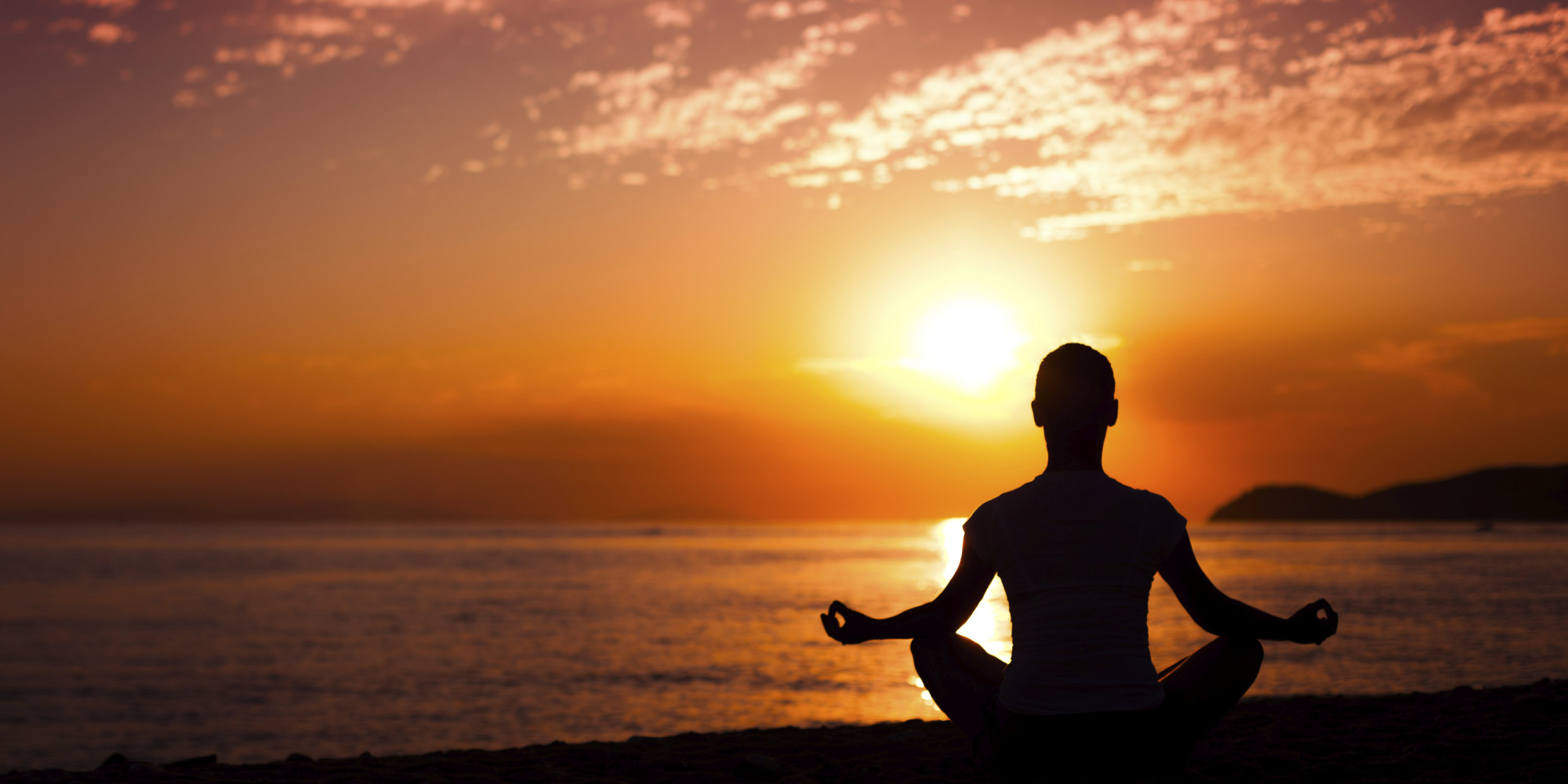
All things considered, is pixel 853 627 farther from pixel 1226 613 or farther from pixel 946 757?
pixel 946 757

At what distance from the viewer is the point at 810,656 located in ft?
77.0

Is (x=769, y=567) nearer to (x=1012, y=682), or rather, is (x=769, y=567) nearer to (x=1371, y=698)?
(x=1371, y=698)

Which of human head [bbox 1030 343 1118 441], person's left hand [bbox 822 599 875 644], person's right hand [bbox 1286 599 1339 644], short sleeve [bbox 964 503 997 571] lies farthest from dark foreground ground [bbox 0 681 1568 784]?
human head [bbox 1030 343 1118 441]

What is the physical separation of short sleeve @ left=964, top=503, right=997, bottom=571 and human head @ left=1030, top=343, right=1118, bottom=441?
37 cm

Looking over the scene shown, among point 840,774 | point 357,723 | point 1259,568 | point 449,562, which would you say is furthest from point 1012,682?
point 449,562

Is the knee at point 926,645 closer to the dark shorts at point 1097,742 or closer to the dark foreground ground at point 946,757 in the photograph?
the dark shorts at point 1097,742

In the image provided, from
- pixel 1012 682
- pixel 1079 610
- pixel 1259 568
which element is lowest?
pixel 1259 568

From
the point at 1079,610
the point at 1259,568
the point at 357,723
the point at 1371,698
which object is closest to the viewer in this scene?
the point at 1079,610

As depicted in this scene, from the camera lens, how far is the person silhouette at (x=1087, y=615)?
3453mm

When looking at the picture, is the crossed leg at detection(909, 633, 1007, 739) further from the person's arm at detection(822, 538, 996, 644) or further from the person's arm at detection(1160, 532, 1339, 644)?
the person's arm at detection(1160, 532, 1339, 644)

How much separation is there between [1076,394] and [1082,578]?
641 millimetres

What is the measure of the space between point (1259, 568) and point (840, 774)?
209ft

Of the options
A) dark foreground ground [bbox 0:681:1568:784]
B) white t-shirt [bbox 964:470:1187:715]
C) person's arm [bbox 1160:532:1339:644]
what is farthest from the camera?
dark foreground ground [bbox 0:681:1568:784]

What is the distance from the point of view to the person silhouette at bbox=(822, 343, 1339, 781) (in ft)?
11.3
